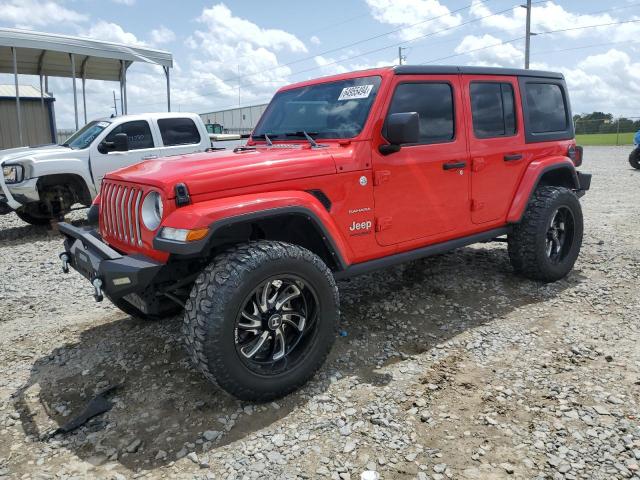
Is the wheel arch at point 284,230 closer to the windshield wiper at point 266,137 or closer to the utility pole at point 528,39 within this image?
the windshield wiper at point 266,137

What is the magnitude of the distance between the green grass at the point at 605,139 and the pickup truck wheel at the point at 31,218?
3142 cm

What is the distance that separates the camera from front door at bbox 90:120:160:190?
8.12 meters

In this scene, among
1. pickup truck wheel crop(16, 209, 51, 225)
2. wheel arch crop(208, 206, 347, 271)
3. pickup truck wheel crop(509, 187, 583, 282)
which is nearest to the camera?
wheel arch crop(208, 206, 347, 271)

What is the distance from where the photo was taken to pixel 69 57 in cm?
1259

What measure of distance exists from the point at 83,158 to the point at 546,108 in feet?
22.1

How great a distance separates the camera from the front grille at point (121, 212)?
3039 mm

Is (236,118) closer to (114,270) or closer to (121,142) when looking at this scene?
(121,142)

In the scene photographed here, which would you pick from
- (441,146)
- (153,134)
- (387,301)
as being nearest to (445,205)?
(441,146)

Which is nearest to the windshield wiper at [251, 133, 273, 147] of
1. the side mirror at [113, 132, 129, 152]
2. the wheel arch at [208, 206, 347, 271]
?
the wheel arch at [208, 206, 347, 271]

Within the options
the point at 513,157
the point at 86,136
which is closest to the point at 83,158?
the point at 86,136

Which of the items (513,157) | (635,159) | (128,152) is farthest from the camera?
(635,159)

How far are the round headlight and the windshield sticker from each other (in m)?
1.63

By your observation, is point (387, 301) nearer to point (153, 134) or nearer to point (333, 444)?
point (333, 444)

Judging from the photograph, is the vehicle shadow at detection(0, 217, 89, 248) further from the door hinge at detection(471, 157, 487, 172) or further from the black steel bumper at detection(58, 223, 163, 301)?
the door hinge at detection(471, 157, 487, 172)
